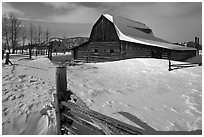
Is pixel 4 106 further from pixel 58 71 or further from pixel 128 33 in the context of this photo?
pixel 128 33

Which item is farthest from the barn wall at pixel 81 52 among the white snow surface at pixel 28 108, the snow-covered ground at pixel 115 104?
the white snow surface at pixel 28 108

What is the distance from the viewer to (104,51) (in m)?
25.9

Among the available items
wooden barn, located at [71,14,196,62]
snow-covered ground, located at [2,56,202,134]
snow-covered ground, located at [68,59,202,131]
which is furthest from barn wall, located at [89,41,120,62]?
snow-covered ground, located at [2,56,202,134]

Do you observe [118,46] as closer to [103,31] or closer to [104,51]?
[104,51]

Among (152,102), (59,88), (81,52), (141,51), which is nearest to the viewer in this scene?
(59,88)

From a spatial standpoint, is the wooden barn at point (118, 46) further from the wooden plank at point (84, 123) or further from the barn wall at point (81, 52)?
the wooden plank at point (84, 123)

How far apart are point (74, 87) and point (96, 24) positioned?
20.6 metres

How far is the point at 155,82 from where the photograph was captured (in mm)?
10055

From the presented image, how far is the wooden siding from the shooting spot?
2486 cm

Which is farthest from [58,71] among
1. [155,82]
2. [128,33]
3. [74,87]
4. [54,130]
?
[128,33]

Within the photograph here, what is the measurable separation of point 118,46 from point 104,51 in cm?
280

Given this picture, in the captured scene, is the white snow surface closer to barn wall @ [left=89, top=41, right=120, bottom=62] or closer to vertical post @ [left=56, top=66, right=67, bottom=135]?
vertical post @ [left=56, top=66, right=67, bottom=135]

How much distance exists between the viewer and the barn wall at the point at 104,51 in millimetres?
24380

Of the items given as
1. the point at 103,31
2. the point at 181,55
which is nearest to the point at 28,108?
the point at 103,31
